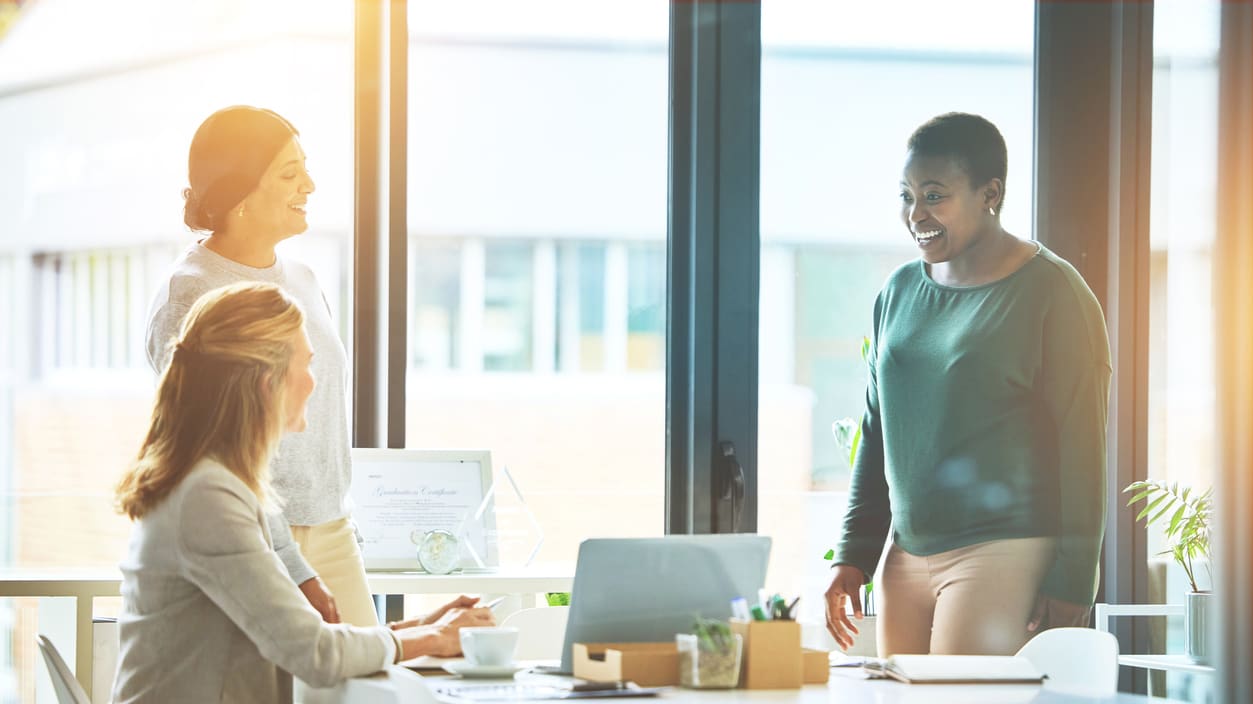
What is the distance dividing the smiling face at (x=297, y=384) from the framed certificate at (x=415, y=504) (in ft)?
4.35

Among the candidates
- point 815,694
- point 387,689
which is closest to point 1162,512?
point 815,694

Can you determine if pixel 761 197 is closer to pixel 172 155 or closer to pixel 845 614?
pixel 845 614

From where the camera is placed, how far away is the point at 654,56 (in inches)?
151

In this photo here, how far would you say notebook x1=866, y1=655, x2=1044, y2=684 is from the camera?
2.26 meters

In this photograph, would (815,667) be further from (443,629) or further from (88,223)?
(88,223)

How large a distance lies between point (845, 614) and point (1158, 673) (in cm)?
91

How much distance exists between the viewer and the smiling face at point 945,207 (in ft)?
11.1

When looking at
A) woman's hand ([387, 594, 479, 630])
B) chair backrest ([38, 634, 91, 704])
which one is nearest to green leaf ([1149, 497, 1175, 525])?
woman's hand ([387, 594, 479, 630])

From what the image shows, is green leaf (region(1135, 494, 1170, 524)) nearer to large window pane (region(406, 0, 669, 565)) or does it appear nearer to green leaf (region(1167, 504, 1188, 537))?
green leaf (region(1167, 504, 1188, 537))

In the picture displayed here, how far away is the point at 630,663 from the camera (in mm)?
2117

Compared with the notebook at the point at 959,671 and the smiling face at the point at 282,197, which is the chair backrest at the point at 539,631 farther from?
the smiling face at the point at 282,197

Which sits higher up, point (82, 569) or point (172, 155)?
point (172, 155)

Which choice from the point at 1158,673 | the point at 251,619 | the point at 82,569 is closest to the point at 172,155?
the point at 82,569

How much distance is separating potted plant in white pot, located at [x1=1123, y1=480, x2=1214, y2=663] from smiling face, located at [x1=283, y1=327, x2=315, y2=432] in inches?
83.7
